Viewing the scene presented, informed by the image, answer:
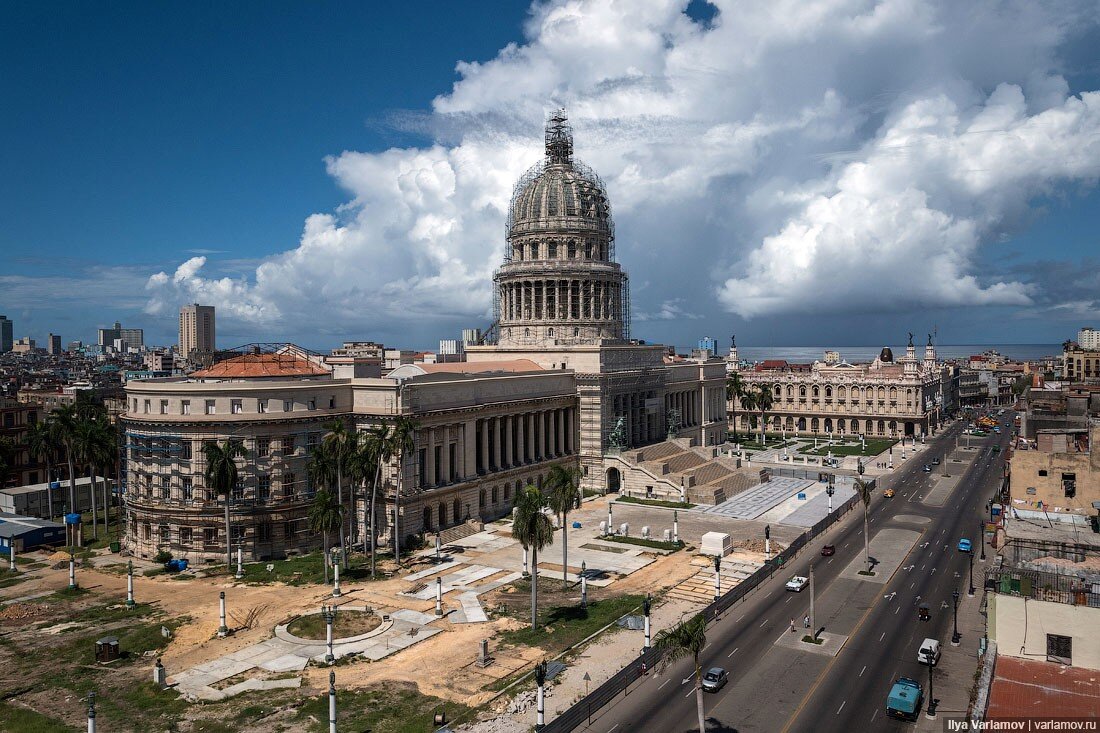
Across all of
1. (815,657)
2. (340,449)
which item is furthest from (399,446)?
(815,657)

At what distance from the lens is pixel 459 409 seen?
87.9 m

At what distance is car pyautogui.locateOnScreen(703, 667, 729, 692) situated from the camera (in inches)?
1767

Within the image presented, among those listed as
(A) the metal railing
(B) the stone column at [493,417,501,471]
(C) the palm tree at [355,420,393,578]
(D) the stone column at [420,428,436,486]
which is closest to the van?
(A) the metal railing

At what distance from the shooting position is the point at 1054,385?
13662 cm

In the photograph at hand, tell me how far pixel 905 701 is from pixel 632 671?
584 inches

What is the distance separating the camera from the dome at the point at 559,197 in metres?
132

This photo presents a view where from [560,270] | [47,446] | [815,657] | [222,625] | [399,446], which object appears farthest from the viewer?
[560,270]

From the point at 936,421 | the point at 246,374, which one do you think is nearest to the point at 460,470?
the point at 246,374

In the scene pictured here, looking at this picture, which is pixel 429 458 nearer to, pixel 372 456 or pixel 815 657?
pixel 372 456

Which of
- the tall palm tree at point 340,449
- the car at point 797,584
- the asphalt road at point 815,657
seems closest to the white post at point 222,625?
the tall palm tree at point 340,449

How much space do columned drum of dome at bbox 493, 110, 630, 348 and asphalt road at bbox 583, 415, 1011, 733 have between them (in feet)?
200

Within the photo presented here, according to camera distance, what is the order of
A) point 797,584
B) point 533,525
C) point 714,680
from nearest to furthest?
point 714,680 < point 533,525 < point 797,584

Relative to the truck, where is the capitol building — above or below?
above

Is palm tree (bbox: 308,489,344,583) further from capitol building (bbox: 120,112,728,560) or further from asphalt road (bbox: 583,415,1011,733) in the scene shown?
asphalt road (bbox: 583,415,1011,733)
